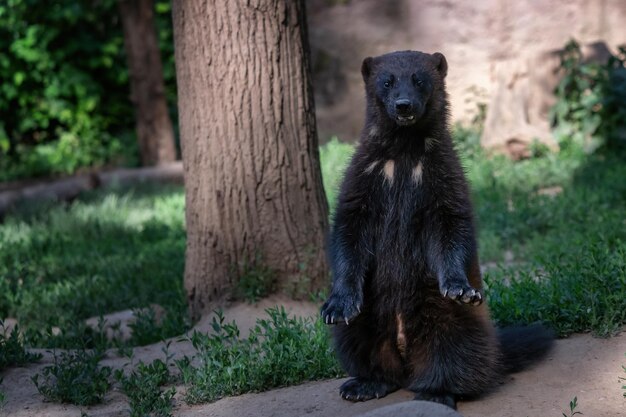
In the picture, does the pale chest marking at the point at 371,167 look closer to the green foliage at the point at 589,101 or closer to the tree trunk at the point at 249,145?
the tree trunk at the point at 249,145

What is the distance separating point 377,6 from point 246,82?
787 centimetres

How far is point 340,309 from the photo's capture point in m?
4.53

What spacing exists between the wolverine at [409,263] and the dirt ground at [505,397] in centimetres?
11

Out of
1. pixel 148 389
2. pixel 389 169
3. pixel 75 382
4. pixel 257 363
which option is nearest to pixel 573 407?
pixel 389 169

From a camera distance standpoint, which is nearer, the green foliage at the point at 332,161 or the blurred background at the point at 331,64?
the green foliage at the point at 332,161

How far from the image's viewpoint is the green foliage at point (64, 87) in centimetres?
1495

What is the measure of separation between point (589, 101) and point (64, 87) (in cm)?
892

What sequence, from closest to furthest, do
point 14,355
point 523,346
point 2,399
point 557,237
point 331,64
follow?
point 523,346 → point 2,399 → point 14,355 → point 557,237 → point 331,64

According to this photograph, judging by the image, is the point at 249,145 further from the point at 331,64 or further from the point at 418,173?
the point at 331,64

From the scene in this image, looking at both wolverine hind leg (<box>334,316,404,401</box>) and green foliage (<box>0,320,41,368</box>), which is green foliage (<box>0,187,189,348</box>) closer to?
green foliage (<box>0,320,41,368</box>)

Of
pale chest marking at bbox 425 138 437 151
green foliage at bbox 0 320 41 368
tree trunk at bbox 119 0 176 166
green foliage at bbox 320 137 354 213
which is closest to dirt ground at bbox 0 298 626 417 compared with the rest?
green foliage at bbox 0 320 41 368

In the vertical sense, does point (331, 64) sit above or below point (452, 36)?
below

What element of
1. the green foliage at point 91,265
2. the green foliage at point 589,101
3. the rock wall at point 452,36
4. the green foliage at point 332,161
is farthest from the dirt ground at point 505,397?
the rock wall at point 452,36

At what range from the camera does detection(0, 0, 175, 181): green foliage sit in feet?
49.1
